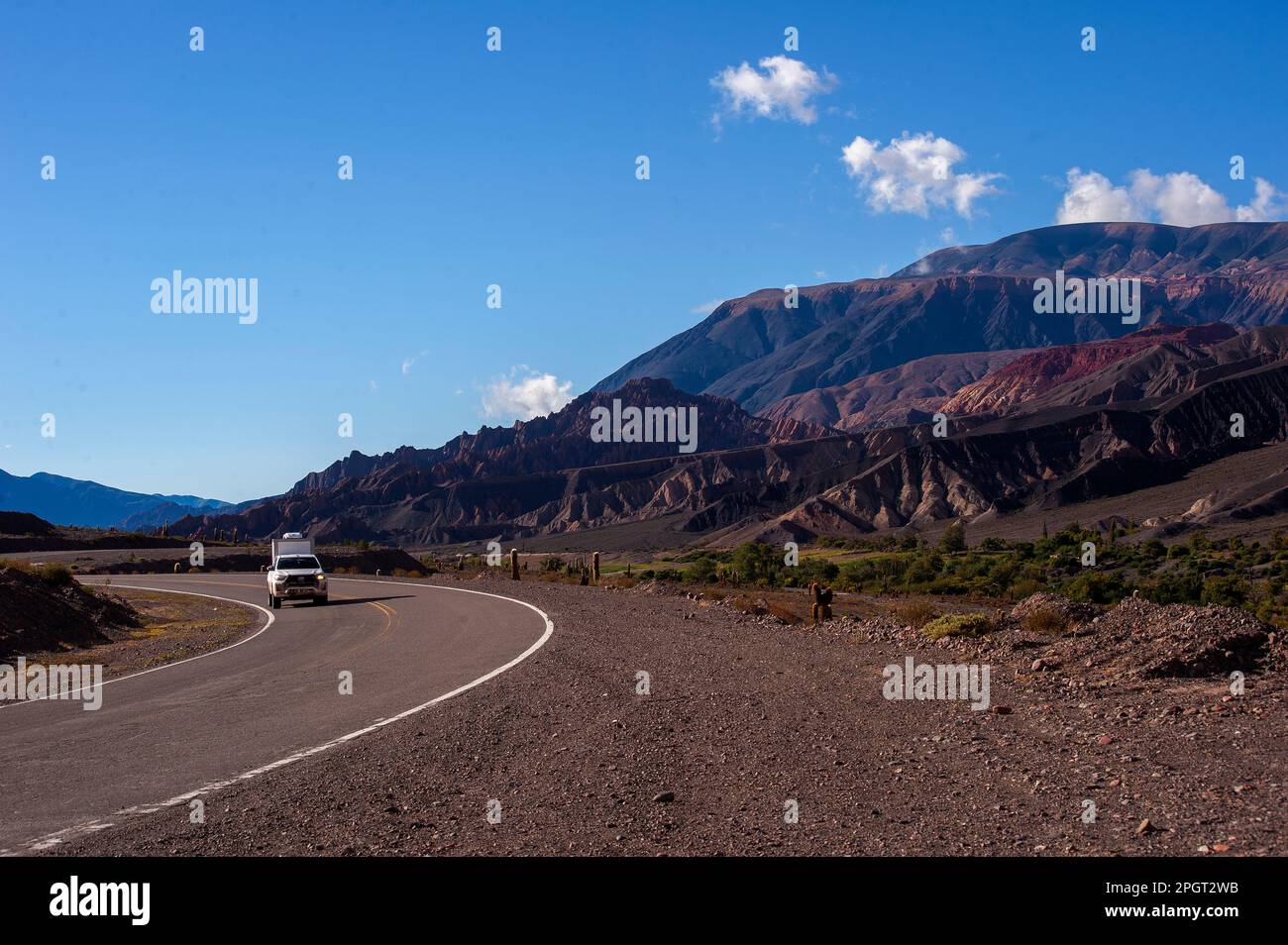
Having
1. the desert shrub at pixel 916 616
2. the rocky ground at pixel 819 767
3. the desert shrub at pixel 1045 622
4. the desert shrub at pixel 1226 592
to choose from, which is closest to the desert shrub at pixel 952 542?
the desert shrub at pixel 1226 592

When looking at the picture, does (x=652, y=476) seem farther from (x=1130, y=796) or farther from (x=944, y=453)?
(x=1130, y=796)

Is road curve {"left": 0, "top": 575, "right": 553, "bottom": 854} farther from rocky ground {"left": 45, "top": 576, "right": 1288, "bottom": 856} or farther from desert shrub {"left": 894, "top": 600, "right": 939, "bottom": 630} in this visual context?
desert shrub {"left": 894, "top": 600, "right": 939, "bottom": 630}

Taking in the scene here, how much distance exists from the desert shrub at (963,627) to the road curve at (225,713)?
268 inches

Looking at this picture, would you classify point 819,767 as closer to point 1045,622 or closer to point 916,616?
point 1045,622

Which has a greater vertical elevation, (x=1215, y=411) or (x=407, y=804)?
(x=1215, y=411)

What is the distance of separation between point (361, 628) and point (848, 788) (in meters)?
18.4

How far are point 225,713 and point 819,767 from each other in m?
7.37

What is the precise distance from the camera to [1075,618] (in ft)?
56.8

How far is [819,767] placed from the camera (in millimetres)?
8789

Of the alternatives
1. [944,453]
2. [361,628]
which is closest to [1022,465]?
[944,453]

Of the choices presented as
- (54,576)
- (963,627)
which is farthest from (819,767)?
(54,576)

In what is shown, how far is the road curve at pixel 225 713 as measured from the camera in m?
8.27

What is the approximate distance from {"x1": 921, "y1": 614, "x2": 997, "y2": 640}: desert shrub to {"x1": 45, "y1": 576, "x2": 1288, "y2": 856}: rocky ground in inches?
72.2

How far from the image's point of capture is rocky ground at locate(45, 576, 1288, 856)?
260 inches
